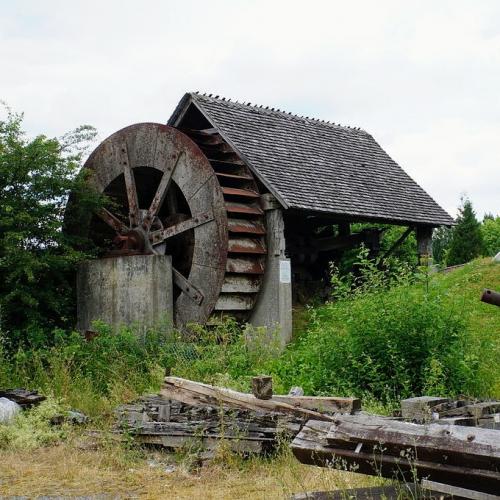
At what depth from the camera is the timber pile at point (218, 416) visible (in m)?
6.63

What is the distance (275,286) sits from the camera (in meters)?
13.6

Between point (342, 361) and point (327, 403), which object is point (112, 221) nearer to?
point (342, 361)

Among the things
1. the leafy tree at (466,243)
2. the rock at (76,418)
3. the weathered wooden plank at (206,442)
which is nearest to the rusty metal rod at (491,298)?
the weathered wooden plank at (206,442)

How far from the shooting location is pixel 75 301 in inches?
576

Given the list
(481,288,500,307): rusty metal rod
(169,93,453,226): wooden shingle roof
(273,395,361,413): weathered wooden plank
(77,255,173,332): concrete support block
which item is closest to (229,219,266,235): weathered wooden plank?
(169,93,453,226): wooden shingle roof

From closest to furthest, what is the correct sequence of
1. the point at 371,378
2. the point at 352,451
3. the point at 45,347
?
the point at 352,451, the point at 371,378, the point at 45,347

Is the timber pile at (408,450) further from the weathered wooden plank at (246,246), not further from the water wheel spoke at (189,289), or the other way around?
the water wheel spoke at (189,289)

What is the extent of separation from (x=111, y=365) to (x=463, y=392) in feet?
14.8

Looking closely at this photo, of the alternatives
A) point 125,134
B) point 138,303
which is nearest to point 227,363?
point 138,303

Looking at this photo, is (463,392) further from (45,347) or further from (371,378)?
(45,347)

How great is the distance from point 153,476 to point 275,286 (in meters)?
7.28

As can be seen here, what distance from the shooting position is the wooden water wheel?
1352 cm

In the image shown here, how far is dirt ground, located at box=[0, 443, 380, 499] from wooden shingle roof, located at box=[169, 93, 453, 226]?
683 cm

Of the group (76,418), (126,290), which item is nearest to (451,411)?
(76,418)
